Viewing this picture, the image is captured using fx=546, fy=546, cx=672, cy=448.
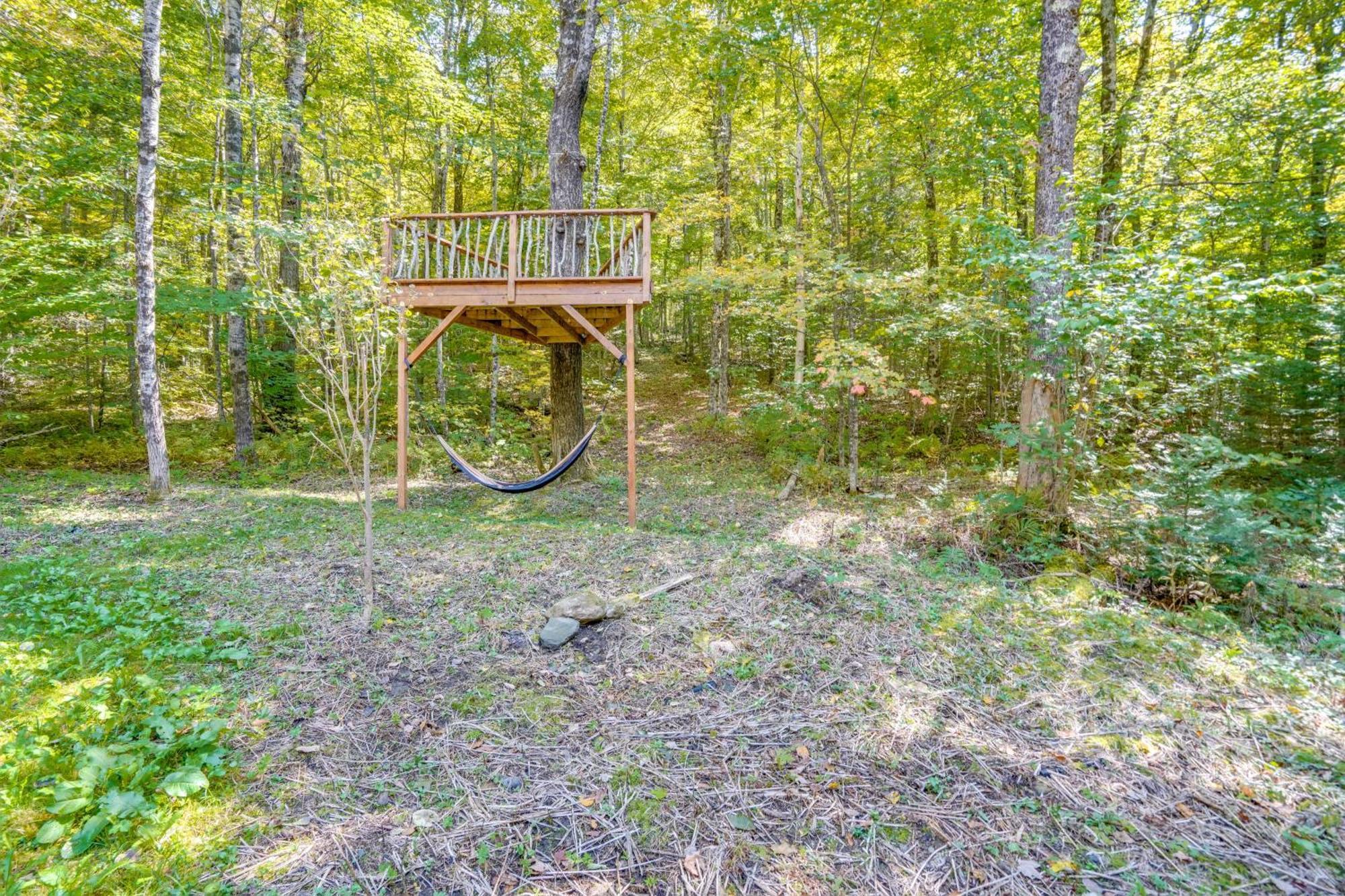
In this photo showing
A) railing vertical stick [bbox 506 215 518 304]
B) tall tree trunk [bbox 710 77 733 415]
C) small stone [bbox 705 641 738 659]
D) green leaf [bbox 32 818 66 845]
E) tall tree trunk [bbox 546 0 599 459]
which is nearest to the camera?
green leaf [bbox 32 818 66 845]

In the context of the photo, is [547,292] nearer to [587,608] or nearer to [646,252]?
[646,252]

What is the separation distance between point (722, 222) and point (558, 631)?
26.2ft

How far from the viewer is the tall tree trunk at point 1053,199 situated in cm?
390

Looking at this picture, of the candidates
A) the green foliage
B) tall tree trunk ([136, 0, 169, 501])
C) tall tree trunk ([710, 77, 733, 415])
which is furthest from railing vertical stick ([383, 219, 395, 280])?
tall tree trunk ([710, 77, 733, 415])

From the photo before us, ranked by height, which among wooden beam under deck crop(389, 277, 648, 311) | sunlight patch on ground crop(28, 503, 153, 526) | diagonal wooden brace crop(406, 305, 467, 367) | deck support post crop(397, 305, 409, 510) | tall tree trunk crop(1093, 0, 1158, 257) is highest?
tall tree trunk crop(1093, 0, 1158, 257)

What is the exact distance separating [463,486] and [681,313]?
9.64 meters

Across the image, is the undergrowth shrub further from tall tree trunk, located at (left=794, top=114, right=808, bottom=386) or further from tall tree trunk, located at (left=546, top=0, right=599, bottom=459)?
tall tree trunk, located at (left=546, top=0, right=599, bottom=459)

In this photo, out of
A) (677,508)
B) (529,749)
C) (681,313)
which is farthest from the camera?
(681,313)

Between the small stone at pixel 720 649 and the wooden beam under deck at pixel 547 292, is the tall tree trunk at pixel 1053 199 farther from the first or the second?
the wooden beam under deck at pixel 547 292

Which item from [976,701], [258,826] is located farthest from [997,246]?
[258,826]

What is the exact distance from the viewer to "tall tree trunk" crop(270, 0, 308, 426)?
7.28 m

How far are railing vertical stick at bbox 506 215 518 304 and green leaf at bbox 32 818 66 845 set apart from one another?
3.71 meters

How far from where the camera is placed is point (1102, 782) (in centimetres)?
167

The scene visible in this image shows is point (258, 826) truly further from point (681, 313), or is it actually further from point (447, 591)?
point (681, 313)
